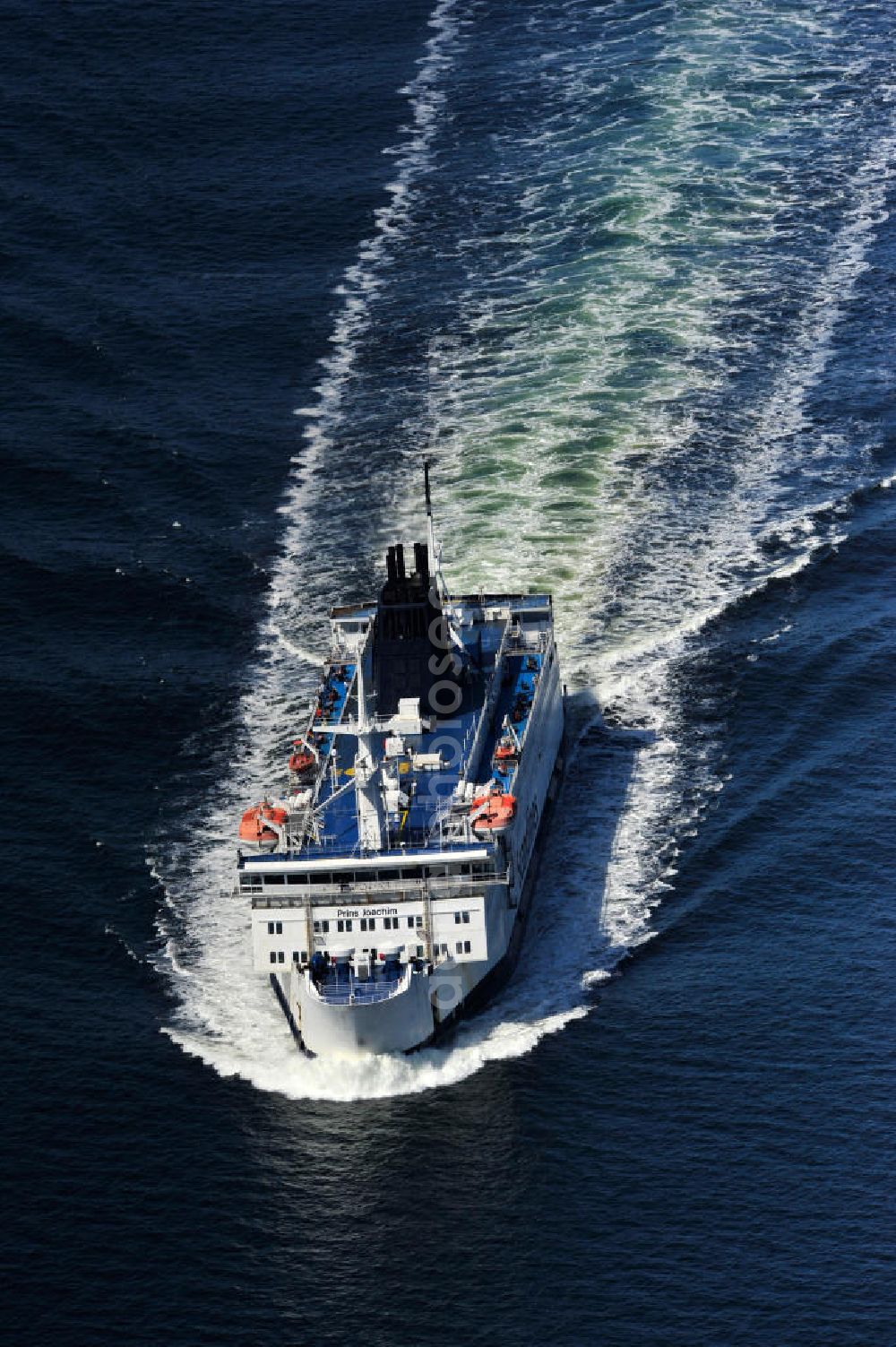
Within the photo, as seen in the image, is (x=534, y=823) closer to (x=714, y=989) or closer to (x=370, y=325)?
(x=714, y=989)

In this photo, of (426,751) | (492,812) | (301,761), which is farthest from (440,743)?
(492,812)

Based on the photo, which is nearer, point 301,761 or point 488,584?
point 301,761

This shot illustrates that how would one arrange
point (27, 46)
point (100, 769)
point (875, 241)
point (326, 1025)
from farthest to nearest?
1. point (27, 46)
2. point (875, 241)
3. point (100, 769)
4. point (326, 1025)

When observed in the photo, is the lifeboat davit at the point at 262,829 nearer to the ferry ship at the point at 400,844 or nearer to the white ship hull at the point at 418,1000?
the ferry ship at the point at 400,844

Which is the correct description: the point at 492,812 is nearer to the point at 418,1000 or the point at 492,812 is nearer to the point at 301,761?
the point at 418,1000

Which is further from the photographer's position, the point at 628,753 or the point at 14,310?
the point at 14,310

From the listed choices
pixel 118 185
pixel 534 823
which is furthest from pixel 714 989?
pixel 118 185
